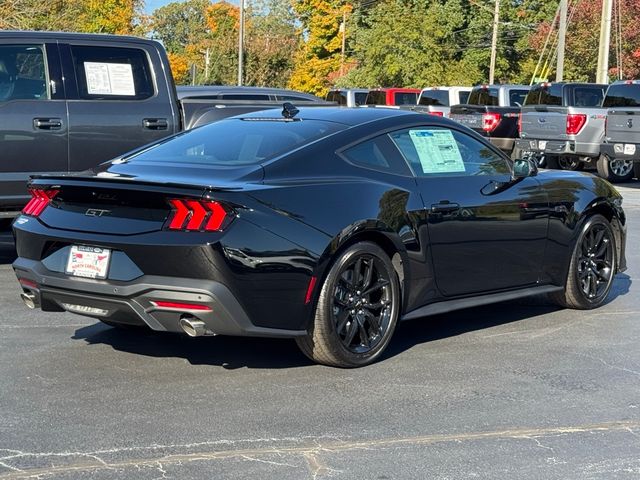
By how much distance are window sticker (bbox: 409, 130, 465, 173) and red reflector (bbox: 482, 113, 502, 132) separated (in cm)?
1935

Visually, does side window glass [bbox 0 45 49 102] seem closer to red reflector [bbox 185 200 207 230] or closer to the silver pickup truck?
red reflector [bbox 185 200 207 230]

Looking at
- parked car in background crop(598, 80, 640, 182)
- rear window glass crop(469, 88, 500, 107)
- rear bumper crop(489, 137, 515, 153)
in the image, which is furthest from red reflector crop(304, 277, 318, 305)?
rear window glass crop(469, 88, 500, 107)

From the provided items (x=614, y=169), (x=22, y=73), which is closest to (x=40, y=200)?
(x=22, y=73)

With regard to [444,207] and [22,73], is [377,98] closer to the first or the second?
[22,73]

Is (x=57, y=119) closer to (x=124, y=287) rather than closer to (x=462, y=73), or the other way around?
(x=124, y=287)

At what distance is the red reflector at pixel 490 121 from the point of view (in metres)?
26.3

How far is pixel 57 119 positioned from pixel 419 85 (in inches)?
1753

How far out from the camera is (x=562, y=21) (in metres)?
35.3

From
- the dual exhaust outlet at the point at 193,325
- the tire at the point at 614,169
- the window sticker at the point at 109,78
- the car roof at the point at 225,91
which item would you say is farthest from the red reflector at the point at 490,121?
the dual exhaust outlet at the point at 193,325

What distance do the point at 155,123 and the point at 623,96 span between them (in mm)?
13018

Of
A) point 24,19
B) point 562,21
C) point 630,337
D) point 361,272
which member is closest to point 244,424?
point 361,272

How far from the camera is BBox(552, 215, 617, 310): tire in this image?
320 inches

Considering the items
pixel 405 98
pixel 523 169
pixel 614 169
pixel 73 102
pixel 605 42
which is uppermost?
pixel 605 42

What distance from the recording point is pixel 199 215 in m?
5.75
